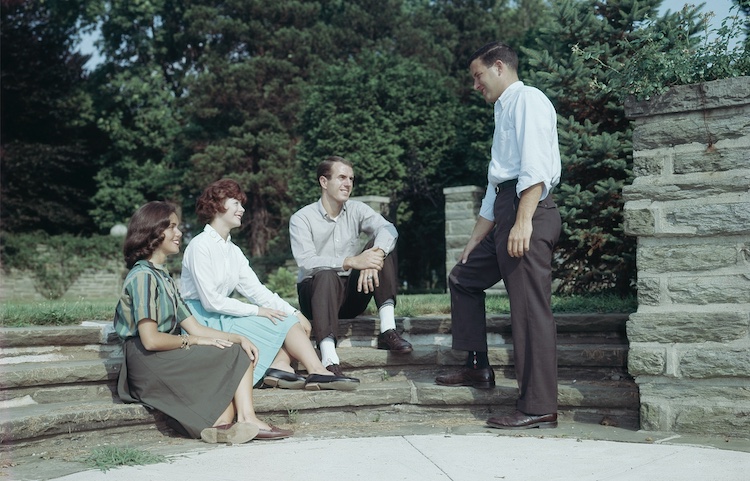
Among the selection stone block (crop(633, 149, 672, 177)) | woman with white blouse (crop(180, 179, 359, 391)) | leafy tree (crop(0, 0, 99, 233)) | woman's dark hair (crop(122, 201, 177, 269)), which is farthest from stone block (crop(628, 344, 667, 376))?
leafy tree (crop(0, 0, 99, 233))

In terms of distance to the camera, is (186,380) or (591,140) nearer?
(186,380)

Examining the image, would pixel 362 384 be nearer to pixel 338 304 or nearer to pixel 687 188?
pixel 338 304

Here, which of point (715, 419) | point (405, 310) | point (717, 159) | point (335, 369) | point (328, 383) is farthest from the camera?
point (405, 310)

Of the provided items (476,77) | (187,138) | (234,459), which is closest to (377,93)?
(187,138)

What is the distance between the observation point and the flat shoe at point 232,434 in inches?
157

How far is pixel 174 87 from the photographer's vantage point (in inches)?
1073

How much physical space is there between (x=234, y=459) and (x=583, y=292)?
428 centimetres

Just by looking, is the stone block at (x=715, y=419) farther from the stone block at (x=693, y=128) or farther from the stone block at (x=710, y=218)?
the stone block at (x=693, y=128)

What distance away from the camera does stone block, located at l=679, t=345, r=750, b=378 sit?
154 inches

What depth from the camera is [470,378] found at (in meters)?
4.66

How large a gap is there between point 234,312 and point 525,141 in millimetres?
1979

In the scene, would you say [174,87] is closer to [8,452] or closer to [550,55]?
[550,55]

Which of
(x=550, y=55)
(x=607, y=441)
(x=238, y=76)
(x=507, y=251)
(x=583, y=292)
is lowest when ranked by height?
(x=607, y=441)

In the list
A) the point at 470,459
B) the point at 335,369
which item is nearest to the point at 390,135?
the point at 335,369
